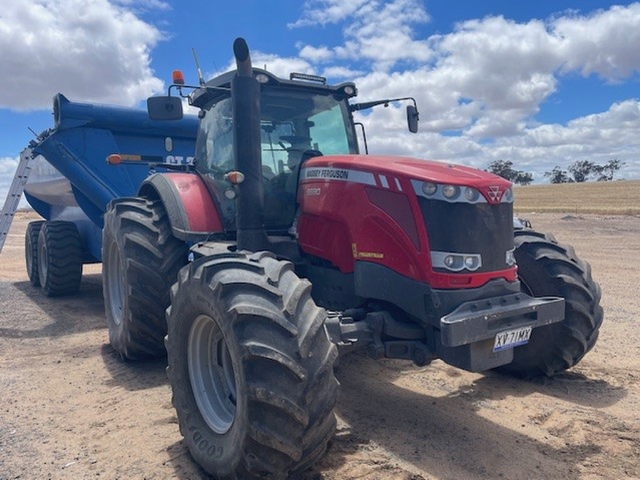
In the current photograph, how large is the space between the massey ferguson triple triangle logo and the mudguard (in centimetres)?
230

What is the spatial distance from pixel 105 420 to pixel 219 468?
4.68 ft

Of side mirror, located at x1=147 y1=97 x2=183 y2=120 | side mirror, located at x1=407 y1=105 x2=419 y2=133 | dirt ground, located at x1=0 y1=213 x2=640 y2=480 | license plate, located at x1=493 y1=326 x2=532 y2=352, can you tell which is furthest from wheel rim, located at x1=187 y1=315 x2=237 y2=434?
side mirror, located at x1=407 y1=105 x2=419 y2=133

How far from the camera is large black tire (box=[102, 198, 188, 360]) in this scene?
16.3 feet

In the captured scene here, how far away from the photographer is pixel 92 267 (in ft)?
42.7

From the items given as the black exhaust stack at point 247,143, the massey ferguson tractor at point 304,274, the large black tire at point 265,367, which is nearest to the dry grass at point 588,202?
the massey ferguson tractor at point 304,274

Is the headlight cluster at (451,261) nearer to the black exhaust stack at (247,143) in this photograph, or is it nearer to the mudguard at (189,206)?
the black exhaust stack at (247,143)

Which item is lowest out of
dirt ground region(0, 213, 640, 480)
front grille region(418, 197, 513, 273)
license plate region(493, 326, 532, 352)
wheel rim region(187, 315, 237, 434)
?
dirt ground region(0, 213, 640, 480)

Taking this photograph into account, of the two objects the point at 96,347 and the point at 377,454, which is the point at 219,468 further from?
the point at 96,347

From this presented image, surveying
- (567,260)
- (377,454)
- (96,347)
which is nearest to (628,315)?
(567,260)

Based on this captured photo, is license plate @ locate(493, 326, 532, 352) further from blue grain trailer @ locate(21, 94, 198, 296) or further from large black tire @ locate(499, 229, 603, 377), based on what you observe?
blue grain trailer @ locate(21, 94, 198, 296)

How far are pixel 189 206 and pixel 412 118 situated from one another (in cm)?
222

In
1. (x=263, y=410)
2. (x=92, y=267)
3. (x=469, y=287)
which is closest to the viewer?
(x=263, y=410)

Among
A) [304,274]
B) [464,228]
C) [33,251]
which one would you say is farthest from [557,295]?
[33,251]

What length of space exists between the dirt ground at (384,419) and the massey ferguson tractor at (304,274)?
324 millimetres
